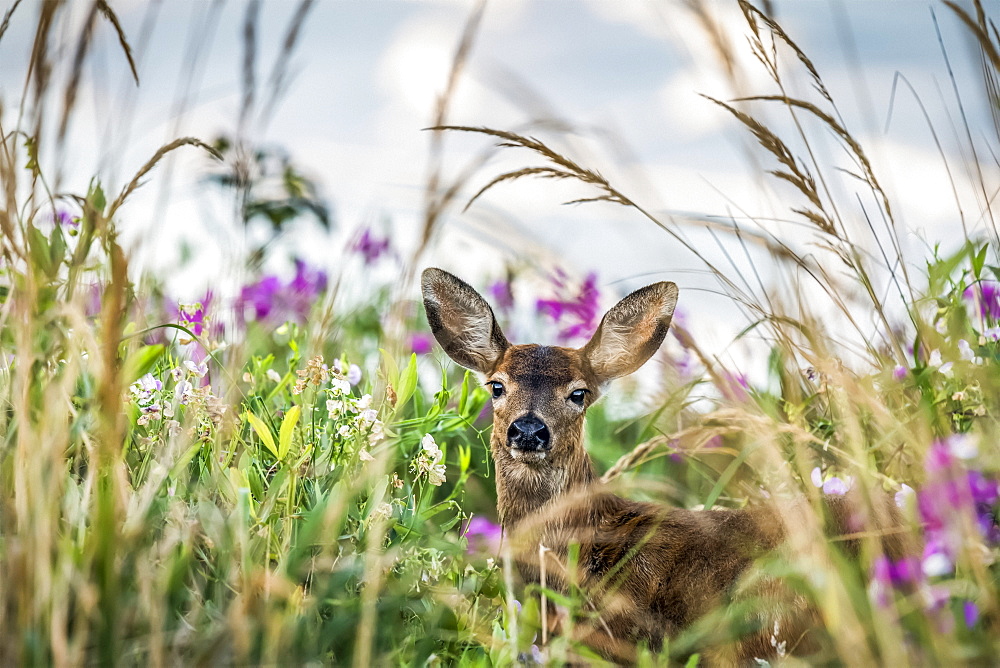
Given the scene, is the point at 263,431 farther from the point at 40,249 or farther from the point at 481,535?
the point at 481,535

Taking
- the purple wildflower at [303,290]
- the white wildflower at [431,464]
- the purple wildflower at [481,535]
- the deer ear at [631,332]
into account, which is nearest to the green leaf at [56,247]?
the white wildflower at [431,464]

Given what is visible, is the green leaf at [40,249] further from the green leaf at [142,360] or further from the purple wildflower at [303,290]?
the purple wildflower at [303,290]

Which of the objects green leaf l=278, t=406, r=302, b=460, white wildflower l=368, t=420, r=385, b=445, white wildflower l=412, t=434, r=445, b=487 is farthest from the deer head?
green leaf l=278, t=406, r=302, b=460

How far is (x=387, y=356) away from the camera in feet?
10.2

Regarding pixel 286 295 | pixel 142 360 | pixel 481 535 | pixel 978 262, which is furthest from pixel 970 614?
pixel 286 295

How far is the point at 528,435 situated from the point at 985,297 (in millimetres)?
1781

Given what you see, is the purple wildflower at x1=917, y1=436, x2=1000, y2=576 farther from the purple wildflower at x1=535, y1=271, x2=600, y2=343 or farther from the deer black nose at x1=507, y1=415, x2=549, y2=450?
the purple wildflower at x1=535, y1=271, x2=600, y2=343

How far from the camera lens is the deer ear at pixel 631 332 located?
369 centimetres

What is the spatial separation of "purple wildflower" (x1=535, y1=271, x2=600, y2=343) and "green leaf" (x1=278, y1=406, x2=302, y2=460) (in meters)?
1.62

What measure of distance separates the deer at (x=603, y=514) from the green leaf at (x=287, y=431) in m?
0.78

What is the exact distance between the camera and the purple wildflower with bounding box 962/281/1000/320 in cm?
321

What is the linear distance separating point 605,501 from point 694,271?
1.02 m

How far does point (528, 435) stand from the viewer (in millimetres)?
3312

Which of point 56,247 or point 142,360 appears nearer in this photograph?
point 142,360
